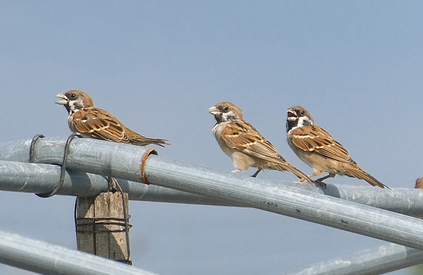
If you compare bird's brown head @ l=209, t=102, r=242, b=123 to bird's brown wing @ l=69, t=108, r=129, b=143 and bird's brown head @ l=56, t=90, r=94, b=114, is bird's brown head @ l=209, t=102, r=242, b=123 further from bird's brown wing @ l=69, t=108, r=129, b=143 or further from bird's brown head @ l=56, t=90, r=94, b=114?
bird's brown wing @ l=69, t=108, r=129, b=143

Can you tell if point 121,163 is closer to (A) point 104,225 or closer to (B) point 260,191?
(B) point 260,191

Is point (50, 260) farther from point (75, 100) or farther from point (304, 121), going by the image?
point (304, 121)

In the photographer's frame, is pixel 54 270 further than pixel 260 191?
No

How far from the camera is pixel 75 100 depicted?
9242 mm

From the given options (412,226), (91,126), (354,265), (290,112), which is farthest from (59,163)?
(290,112)

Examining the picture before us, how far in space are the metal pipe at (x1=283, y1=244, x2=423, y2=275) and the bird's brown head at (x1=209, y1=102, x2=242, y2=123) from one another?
565 centimetres

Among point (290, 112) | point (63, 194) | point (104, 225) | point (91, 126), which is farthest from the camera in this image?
point (290, 112)

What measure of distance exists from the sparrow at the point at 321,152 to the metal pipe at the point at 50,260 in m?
5.91

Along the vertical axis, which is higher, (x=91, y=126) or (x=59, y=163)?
(x=91, y=126)

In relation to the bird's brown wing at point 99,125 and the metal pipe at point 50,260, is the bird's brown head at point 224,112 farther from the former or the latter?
the metal pipe at point 50,260

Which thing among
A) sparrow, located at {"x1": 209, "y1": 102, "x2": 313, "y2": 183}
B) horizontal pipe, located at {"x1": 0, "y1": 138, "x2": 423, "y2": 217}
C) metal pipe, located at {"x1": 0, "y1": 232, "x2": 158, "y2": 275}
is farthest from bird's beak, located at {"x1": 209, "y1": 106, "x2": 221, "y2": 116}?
metal pipe, located at {"x1": 0, "y1": 232, "x2": 158, "y2": 275}

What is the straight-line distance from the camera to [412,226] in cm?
309

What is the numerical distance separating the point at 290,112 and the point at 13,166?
6562 millimetres

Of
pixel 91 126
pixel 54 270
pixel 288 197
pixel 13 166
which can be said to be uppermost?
pixel 91 126
